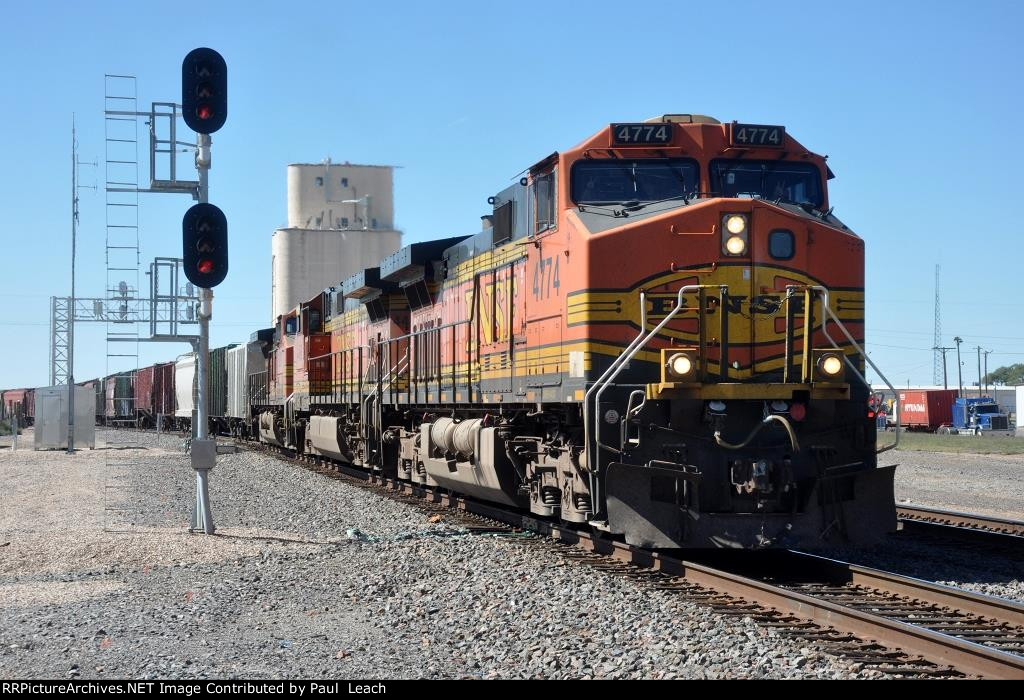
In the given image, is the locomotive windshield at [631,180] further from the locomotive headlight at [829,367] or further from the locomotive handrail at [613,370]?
the locomotive headlight at [829,367]

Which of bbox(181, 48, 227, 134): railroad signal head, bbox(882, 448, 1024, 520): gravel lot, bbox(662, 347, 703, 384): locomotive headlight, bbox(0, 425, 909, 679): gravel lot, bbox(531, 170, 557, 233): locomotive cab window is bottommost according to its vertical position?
bbox(882, 448, 1024, 520): gravel lot

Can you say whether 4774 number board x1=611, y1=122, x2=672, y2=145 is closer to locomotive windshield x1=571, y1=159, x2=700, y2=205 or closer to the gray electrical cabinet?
locomotive windshield x1=571, y1=159, x2=700, y2=205

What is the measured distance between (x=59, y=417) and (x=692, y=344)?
26.7 meters

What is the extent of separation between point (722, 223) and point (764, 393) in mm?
1545

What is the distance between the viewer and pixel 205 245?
12023 mm

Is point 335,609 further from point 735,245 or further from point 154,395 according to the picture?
point 154,395

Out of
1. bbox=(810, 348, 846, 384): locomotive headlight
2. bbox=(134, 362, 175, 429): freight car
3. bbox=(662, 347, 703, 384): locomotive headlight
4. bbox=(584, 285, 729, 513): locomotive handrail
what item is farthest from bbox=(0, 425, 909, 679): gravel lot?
bbox=(134, 362, 175, 429): freight car

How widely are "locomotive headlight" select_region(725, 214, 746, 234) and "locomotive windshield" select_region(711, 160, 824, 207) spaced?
22.3 inches

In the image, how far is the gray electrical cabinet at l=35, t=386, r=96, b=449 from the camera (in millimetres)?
31438

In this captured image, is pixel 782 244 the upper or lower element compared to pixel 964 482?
upper

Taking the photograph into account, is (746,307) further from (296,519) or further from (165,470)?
(165,470)

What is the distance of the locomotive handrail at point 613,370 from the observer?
9.06 metres

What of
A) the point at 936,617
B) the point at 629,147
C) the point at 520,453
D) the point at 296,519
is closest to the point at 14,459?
the point at 296,519

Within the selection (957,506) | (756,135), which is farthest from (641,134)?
(957,506)
